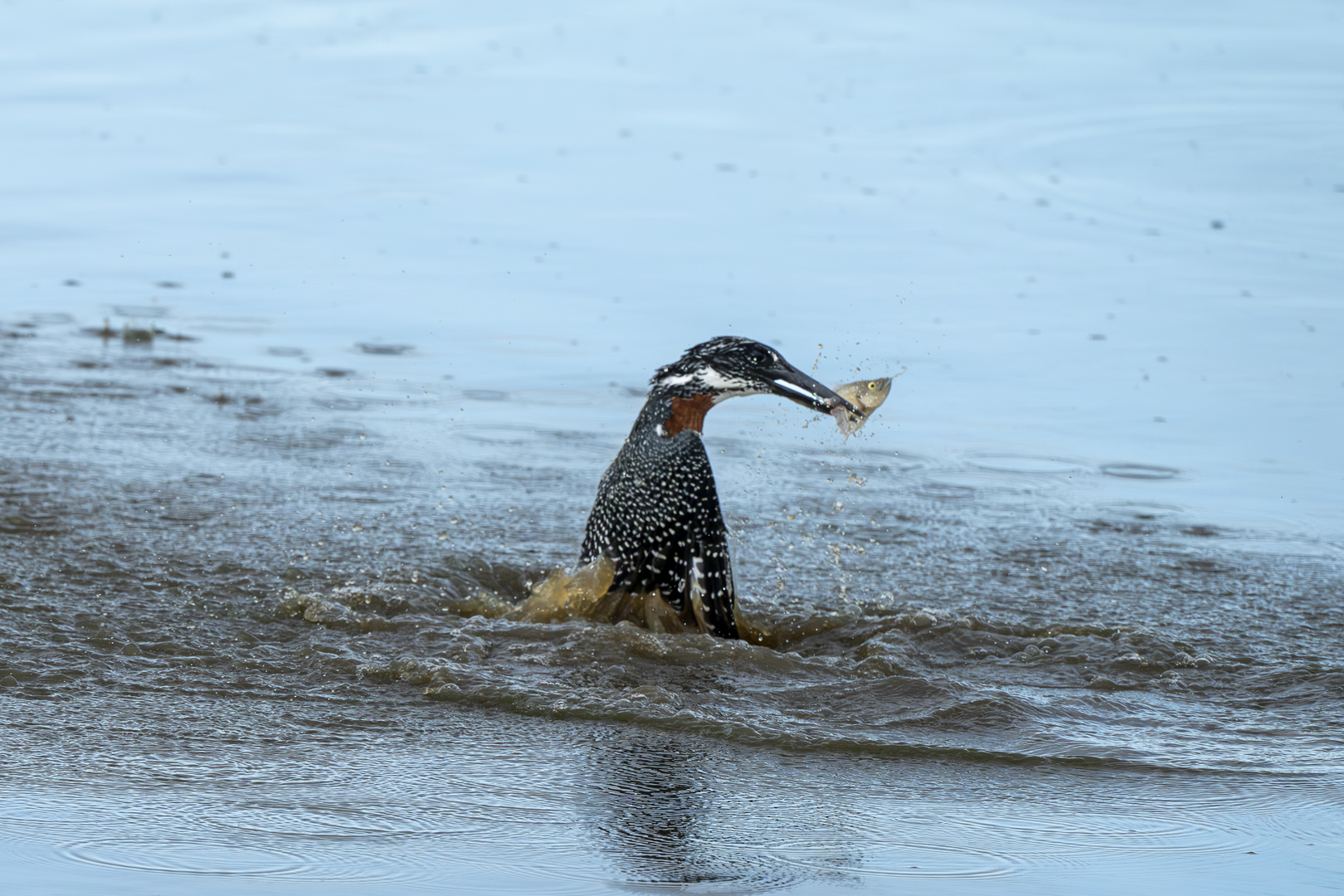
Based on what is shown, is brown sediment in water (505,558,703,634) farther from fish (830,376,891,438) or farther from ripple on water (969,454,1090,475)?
ripple on water (969,454,1090,475)

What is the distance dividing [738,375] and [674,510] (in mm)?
562

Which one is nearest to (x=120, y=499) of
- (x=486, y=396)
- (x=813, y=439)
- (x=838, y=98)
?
(x=486, y=396)

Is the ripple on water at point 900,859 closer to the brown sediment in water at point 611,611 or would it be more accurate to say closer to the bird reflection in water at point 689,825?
the bird reflection in water at point 689,825

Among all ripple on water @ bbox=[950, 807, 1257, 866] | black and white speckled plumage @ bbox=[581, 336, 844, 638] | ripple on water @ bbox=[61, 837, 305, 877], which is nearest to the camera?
ripple on water @ bbox=[61, 837, 305, 877]

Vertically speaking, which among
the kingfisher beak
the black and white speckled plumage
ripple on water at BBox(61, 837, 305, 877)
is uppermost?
the kingfisher beak

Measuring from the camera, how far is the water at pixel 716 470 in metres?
4.58

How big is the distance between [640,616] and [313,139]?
38.6 feet

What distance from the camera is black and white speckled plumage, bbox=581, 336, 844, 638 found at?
6.41 m

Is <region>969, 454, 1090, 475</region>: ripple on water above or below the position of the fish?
below

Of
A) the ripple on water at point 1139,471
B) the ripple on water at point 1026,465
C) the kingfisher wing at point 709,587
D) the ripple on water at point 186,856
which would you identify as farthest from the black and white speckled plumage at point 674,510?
the ripple on water at point 1139,471

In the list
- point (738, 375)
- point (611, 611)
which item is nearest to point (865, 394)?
point (738, 375)

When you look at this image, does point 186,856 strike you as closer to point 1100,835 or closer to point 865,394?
point 1100,835

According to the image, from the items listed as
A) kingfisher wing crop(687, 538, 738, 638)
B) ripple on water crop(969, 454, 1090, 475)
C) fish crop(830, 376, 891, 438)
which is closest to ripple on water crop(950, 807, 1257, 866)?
kingfisher wing crop(687, 538, 738, 638)

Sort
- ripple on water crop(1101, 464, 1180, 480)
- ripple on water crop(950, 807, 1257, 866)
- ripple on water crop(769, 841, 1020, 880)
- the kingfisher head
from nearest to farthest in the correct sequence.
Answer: ripple on water crop(769, 841, 1020, 880) → ripple on water crop(950, 807, 1257, 866) → the kingfisher head → ripple on water crop(1101, 464, 1180, 480)
